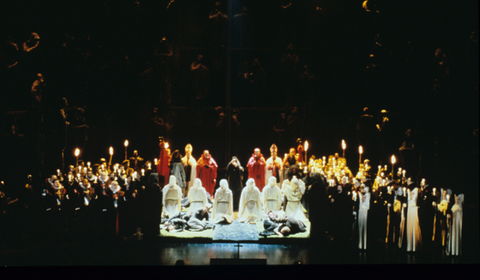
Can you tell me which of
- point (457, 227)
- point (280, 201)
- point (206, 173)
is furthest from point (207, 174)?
point (457, 227)

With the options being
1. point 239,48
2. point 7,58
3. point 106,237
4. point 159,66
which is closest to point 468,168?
point 239,48

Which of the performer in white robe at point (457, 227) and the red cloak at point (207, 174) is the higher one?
the red cloak at point (207, 174)

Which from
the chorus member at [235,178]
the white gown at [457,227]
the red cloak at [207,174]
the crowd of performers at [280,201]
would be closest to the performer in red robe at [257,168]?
the crowd of performers at [280,201]

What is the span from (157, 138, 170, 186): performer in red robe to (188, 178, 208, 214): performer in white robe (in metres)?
0.66

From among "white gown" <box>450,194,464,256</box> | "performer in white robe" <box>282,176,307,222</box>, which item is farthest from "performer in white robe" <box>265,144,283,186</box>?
"white gown" <box>450,194,464,256</box>

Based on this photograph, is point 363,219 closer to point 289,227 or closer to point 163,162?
point 289,227

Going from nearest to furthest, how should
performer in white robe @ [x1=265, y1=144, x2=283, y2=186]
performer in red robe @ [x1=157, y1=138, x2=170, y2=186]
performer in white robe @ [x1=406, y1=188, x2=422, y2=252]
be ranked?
performer in white robe @ [x1=406, y1=188, x2=422, y2=252]
performer in red robe @ [x1=157, y1=138, x2=170, y2=186]
performer in white robe @ [x1=265, y1=144, x2=283, y2=186]

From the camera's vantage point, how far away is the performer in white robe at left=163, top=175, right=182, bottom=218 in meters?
7.81

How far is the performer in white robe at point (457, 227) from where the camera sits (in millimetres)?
7531

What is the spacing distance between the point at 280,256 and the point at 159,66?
474 cm

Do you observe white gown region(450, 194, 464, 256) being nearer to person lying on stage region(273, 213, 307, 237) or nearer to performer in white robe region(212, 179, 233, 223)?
person lying on stage region(273, 213, 307, 237)

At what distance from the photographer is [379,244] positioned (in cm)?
752

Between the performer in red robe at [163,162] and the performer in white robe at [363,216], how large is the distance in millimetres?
4048

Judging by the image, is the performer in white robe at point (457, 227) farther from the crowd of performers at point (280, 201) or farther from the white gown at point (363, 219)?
the white gown at point (363, 219)
